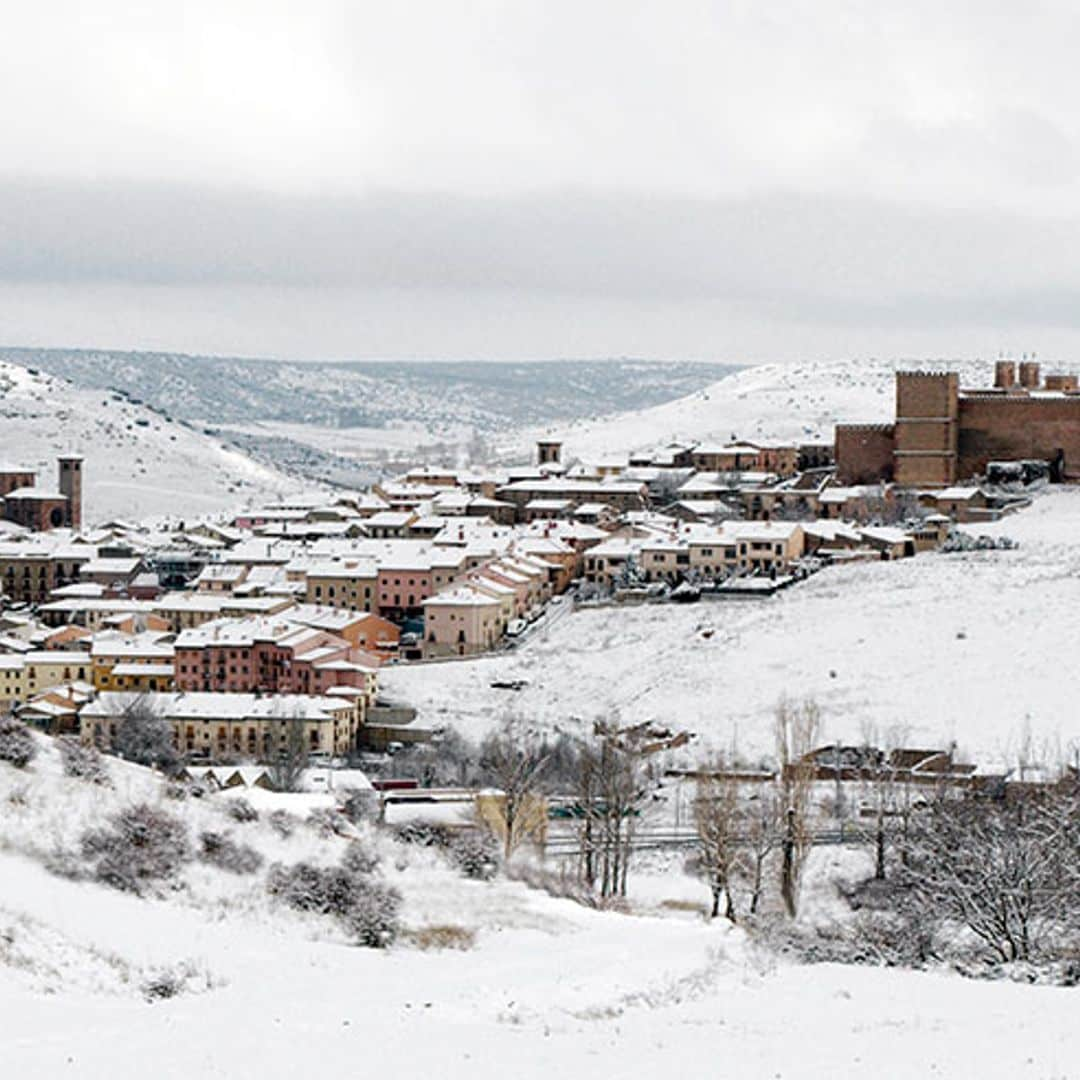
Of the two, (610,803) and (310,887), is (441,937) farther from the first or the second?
(610,803)

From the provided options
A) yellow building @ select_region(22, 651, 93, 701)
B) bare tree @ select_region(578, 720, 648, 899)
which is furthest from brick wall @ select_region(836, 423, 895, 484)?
bare tree @ select_region(578, 720, 648, 899)

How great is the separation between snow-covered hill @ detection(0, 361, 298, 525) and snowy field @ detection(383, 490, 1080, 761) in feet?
245

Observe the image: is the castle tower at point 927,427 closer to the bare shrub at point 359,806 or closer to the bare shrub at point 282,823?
the bare shrub at point 359,806

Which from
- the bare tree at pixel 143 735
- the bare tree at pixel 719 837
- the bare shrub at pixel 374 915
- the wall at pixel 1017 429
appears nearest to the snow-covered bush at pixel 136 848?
the bare shrub at pixel 374 915

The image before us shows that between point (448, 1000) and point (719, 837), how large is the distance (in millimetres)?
11813

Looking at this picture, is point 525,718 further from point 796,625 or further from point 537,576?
point 537,576

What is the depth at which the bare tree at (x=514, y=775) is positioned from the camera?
105 ft

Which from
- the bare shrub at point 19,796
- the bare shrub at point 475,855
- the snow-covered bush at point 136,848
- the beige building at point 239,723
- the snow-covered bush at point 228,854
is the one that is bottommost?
the beige building at point 239,723

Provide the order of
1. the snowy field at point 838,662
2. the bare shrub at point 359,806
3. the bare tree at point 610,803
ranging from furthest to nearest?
the snowy field at point 838,662, the bare tree at point 610,803, the bare shrub at point 359,806

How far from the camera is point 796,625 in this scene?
53.8 m

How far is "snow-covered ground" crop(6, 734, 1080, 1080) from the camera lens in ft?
47.1

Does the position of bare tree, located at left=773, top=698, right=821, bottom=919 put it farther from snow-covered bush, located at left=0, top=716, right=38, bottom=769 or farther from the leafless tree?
snow-covered bush, located at left=0, top=716, right=38, bottom=769

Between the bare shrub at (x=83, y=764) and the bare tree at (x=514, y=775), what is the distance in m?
5.73

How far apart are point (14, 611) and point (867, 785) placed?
43968 millimetres
